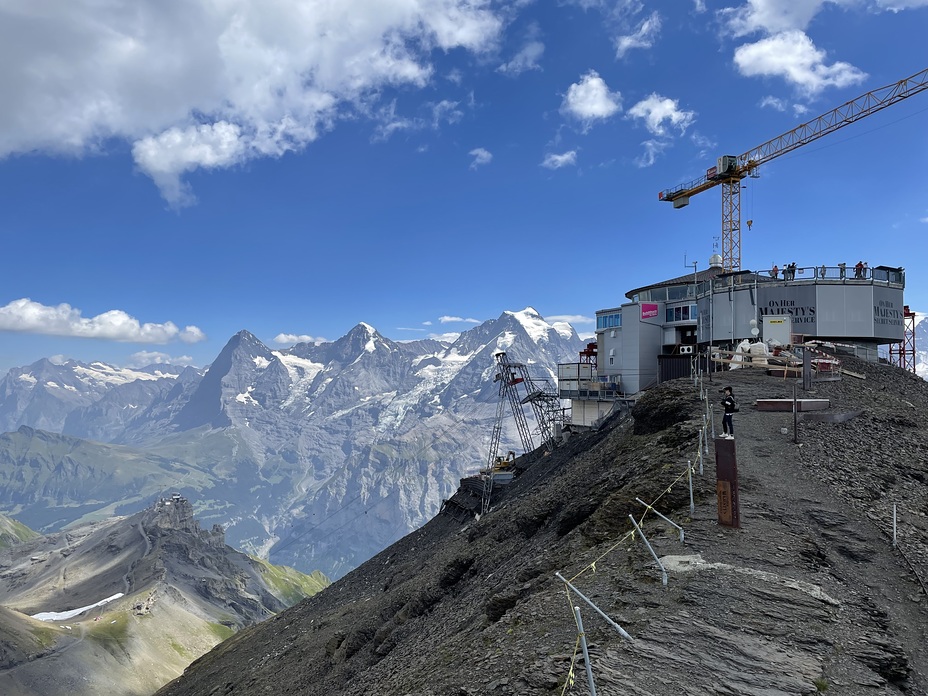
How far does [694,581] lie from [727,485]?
353 cm

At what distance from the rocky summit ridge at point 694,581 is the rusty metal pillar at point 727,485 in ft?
0.67

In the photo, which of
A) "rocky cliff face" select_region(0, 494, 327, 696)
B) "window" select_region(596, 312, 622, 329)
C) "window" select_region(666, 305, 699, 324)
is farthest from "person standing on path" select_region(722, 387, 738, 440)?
"rocky cliff face" select_region(0, 494, 327, 696)

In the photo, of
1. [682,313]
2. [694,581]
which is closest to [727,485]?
[694,581]

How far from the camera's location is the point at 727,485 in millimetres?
15508

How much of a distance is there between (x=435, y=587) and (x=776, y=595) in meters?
17.3

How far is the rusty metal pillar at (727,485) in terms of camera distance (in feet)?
50.0

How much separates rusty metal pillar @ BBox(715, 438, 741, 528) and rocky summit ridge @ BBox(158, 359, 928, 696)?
203 mm

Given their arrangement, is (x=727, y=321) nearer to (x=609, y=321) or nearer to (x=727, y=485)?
(x=609, y=321)

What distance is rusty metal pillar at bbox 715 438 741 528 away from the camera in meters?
15.2

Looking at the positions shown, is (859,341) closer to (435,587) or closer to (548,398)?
(548,398)

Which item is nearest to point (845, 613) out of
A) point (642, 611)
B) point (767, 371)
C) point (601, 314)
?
point (642, 611)

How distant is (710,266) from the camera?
87.2m

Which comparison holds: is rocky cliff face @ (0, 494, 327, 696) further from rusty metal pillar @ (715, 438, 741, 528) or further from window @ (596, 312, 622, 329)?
rusty metal pillar @ (715, 438, 741, 528)

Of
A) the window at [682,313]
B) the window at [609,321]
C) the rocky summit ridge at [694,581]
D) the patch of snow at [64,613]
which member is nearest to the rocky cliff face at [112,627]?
the patch of snow at [64,613]
